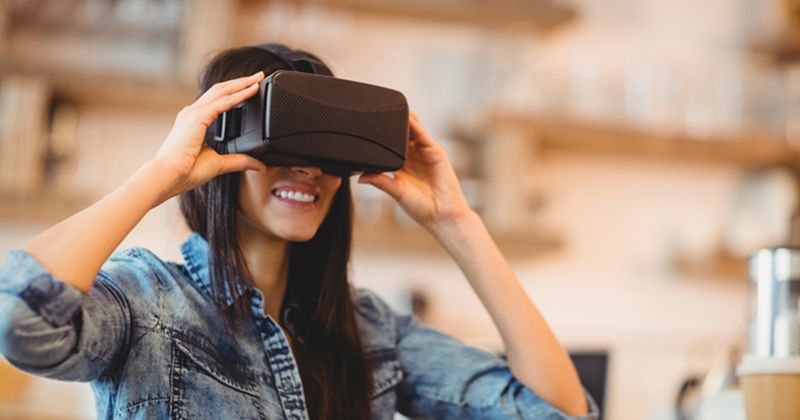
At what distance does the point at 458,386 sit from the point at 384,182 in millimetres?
296

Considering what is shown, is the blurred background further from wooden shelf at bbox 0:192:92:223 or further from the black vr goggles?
the black vr goggles

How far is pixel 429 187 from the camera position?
1228 mm

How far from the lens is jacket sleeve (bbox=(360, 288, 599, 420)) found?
122cm

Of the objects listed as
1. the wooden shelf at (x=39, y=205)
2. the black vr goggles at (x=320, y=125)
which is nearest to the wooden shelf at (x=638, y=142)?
the wooden shelf at (x=39, y=205)

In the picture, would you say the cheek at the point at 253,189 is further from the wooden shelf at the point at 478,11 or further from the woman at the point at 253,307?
the wooden shelf at the point at 478,11

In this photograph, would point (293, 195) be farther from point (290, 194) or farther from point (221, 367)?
point (221, 367)

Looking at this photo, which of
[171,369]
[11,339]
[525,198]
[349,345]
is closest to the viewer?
A: [11,339]

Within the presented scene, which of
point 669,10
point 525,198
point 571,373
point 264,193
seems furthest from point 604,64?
point 264,193

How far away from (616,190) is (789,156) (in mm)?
552

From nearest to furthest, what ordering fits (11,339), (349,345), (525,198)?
(11,339) → (349,345) → (525,198)

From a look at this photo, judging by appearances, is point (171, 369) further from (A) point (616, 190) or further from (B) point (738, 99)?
(B) point (738, 99)

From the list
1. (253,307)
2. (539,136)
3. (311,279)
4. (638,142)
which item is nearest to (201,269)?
(253,307)

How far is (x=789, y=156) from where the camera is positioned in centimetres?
298

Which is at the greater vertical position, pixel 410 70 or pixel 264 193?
pixel 410 70
